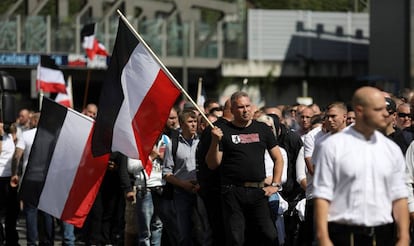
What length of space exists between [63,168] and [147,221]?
1.38 meters

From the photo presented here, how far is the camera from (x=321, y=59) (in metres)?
42.8

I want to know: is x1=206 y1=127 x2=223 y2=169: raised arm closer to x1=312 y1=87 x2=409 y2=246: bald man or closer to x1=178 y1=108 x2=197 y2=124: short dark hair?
x1=178 y1=108 x2=197 y2=124: short dark hair

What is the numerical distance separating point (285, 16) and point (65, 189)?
30267 millimetres

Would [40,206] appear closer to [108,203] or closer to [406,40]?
[108,203]

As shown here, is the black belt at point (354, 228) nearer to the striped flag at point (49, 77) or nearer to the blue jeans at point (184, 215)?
the blue jeans at point (184, 215)

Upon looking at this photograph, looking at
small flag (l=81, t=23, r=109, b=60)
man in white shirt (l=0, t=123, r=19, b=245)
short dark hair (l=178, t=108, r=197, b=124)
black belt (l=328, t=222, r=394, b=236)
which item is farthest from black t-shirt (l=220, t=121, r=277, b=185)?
small flag (l=81, t=23, r=109, b=60)

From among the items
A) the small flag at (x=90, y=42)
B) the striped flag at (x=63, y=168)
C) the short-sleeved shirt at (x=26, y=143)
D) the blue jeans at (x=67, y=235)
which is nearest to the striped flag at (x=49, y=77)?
the small flag at (x=90, y=42)

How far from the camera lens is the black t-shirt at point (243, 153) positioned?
39.0 feet

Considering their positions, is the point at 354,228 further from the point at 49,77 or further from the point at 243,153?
the point at 49,77

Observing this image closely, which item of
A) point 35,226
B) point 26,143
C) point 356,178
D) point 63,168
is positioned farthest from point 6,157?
point 356,178

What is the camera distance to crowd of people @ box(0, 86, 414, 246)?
8086 mm

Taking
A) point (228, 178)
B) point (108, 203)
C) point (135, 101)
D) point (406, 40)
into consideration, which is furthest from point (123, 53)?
point (406, 40)

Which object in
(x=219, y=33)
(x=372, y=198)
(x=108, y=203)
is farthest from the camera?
(x=219, y=33)

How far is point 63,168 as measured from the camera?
1357 cm
